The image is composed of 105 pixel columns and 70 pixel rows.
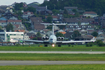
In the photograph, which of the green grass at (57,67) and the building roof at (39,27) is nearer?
the green grass at (57,67)

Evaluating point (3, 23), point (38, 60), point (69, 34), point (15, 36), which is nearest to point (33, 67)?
point (38, 60)

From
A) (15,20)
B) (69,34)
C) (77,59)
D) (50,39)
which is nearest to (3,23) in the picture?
(15,20)

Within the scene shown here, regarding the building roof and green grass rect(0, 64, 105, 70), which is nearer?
green grass rect(0, 64, 105, 70)

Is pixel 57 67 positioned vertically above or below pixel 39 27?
below

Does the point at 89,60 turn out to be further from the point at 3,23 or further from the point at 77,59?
the point at 3,23

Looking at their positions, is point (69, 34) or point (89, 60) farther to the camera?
point (69, 34)

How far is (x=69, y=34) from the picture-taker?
162 metres

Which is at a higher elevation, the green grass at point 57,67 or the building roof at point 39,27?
the building roof at point 39,27

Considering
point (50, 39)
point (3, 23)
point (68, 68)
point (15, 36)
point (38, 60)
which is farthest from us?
point (3, 23)

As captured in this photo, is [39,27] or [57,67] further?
[39,27]

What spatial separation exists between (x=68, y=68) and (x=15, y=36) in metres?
102

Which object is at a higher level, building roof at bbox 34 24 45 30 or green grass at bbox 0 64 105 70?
building roof at bbox 34 24 45 30

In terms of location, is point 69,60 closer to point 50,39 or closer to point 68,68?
point 68,68

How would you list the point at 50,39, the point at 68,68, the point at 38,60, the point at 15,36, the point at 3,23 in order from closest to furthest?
the point at 68,68
the point at 38,60
the point at 50,39
the point at 15,36
the point at 3,23
